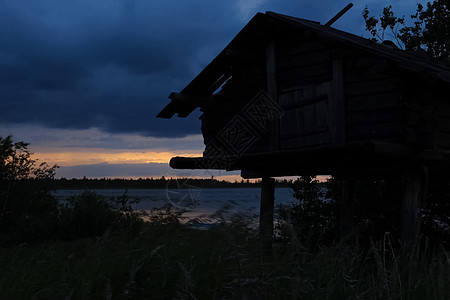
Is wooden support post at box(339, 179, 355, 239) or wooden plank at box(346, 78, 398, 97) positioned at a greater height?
wooden plank at box(346, 78, 398, 97)

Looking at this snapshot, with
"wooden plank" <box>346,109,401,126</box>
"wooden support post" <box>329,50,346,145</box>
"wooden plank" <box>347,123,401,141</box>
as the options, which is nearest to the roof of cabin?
"wooden support post" <box>329,50,346,145</box>

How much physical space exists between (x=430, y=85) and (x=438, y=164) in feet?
5.88

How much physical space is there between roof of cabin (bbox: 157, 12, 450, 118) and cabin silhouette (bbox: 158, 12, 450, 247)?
26mm

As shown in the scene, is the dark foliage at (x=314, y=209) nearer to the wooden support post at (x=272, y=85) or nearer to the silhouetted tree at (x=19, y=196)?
the wooden support post at (x=272, y=85)

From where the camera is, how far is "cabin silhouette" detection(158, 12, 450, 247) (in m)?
8.60

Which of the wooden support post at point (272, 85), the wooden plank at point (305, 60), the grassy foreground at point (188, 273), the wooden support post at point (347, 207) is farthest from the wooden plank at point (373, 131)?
the grassy foreground at point (188, 273)

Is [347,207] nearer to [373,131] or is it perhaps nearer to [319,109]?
[319,109]

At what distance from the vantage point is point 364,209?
14.3m

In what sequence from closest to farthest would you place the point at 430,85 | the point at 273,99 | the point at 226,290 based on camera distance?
the point at 226,290
the point at 430,85
the point at 273,99

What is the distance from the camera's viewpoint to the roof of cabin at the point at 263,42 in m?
8.19

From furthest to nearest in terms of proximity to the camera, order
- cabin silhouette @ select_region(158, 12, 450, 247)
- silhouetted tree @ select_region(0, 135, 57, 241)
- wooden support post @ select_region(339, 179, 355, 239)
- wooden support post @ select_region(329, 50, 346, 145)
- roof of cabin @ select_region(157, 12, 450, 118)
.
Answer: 1. silhouetted tree @ select_region(0, 135, 57, 241)
2. wooden support post @ select_region(339, 179, 355, 239)
3. wooden support post @ select_region(329, 50, 346, 145)
4. cabin silhouette @ select_region(158, 12, 450, 247)
5. roof of cabin @ select_region(157, 12, 450, 118)

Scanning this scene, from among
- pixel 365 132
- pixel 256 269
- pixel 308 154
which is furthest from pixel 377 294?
pixel 365 132

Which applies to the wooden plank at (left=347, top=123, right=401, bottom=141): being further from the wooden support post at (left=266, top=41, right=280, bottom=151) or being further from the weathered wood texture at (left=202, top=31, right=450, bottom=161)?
the wooden support post at (left=266, top=41, right=280, bottom=151)

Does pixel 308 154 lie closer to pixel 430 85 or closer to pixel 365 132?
pixel 365 132
